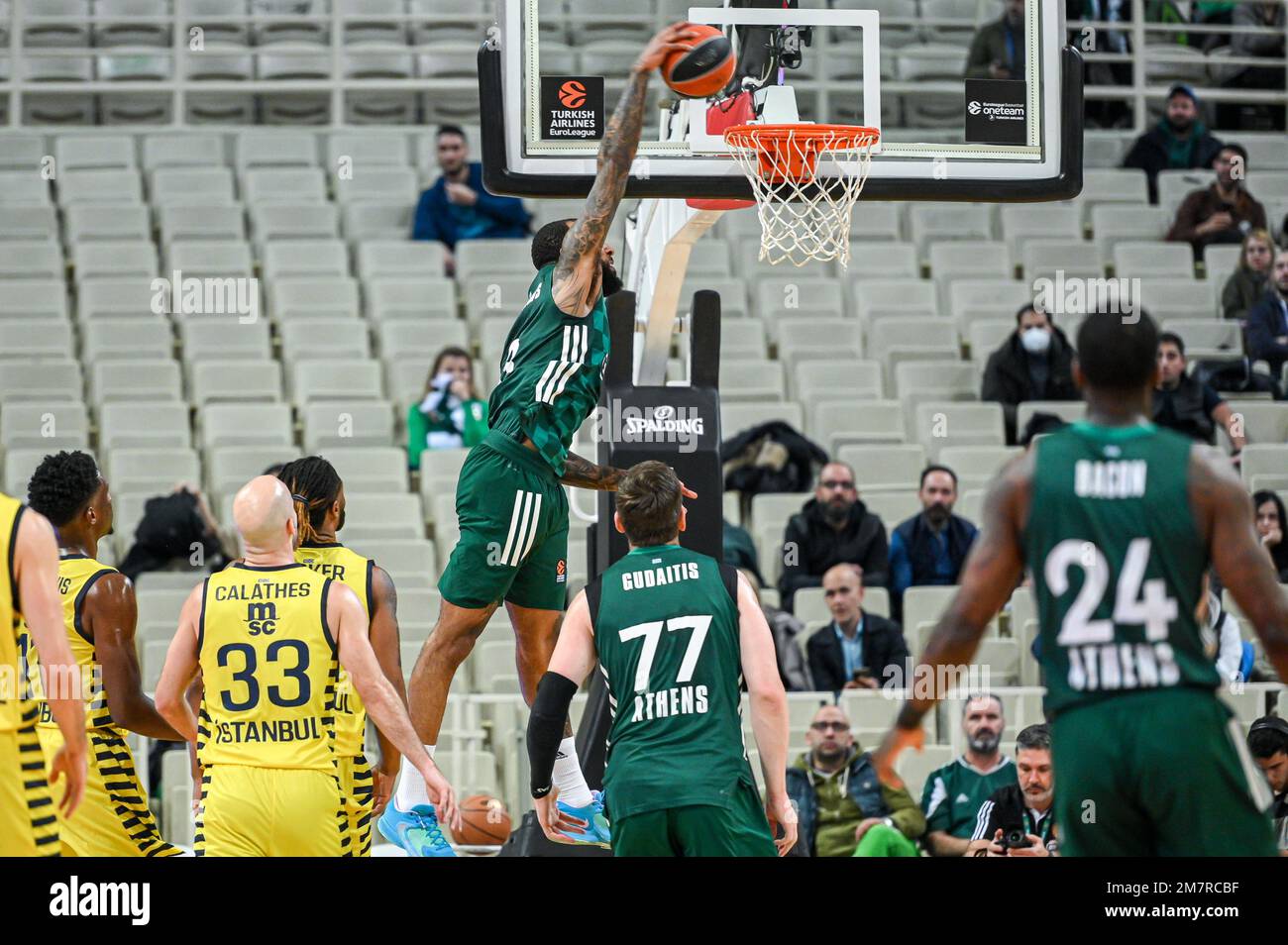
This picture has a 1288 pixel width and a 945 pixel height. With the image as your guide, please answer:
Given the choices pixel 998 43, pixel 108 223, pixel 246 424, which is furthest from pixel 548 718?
pixel 998 43

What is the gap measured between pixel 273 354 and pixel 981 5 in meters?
6.73

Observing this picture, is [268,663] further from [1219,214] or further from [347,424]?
[1219,214]

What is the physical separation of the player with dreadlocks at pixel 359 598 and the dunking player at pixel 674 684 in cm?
58

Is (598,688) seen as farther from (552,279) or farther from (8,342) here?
(8,342)

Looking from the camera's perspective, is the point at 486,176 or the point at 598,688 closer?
the point at 486,176

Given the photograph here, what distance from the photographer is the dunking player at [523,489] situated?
6.92 m

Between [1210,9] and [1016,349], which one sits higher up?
[1210,9]

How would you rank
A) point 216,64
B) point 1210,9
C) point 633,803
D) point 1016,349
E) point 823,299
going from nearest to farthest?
point 633,803
point 1016,349
point 823,299
point 216,64
point 1210,9

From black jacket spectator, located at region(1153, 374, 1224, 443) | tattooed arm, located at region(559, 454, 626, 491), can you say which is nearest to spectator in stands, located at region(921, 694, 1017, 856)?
tattooed arm, located at region(559, 454, 626, 491)

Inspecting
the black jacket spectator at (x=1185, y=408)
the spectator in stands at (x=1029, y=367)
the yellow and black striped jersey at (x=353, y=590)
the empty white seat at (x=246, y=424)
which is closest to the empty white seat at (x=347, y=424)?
the empty white seat at (x=246, y=424)

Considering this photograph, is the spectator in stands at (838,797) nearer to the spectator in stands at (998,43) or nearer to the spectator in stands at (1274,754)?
the spectator in stands at (1274,754)

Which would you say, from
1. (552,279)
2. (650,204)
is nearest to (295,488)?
(552,279)

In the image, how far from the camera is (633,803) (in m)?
5.62

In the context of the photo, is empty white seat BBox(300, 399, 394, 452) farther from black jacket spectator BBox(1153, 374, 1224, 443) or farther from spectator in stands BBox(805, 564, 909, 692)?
black jacket spectator BBox(1153, 374, 1224, 443)
